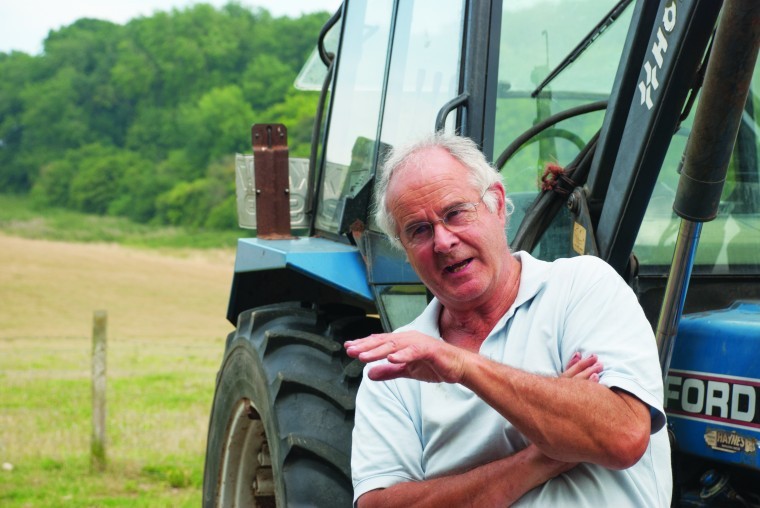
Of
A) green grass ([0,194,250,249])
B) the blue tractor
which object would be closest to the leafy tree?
green grass ([0,194,250,249])

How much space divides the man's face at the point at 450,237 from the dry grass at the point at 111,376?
446cm

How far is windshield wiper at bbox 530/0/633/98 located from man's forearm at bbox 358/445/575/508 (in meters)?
1.31

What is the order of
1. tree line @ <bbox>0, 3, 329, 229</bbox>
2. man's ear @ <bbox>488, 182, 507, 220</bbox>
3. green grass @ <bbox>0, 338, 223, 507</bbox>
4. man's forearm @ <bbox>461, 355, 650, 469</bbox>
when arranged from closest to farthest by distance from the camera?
1. man's forearm @ <bbox>461, 355, 650, 469</bbox>
2. man's ear @ <bbox>488, 182, 507, 220</bbox>
3. green grass @ <bbox>0, 338, 223, 507</bbox>
4. tree line @ <bbox>0, 3, 329, 229</bbox>

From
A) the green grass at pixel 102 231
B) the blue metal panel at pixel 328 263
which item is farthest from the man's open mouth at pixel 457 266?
the green grass at pixel 102 231

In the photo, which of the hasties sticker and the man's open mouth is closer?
the man's open mouth

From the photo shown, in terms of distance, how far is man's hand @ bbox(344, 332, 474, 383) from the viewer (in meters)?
2.16

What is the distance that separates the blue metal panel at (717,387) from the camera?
8.63 feet

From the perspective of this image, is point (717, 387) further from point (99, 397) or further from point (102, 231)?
point (102, 231)

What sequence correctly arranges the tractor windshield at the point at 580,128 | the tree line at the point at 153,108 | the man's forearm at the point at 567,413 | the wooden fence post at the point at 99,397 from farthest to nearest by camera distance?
the tree line at the point at 153,108 < the wooden fence post at the point at 99,397 < the tractor windshield at the point at 580,128 < the man's forearm at the point at 567,413

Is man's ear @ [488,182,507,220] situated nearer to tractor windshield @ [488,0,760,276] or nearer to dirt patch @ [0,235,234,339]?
tractor windshield @ [488,0,760,276]

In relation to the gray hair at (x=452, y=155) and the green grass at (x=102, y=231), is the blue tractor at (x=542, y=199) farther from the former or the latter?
the green grass at (x=102, y=231)

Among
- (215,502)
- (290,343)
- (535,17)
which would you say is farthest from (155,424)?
(535,17)

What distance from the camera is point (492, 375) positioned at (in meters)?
2.16

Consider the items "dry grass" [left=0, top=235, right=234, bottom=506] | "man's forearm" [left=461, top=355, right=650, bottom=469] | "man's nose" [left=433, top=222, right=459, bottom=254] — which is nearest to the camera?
"man's forearm" [left=461, top=355, right=650, bottom=469]
